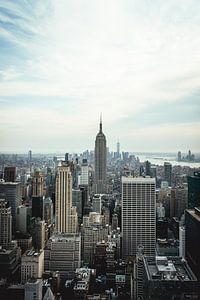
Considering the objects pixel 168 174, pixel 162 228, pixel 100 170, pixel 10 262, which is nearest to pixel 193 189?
pixel 168 174

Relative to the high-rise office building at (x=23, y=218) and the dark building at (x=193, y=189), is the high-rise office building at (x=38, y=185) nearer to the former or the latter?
the high-rise office building at (x=23, y=218)

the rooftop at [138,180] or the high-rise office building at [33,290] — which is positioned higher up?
the rooftop at [138,180]

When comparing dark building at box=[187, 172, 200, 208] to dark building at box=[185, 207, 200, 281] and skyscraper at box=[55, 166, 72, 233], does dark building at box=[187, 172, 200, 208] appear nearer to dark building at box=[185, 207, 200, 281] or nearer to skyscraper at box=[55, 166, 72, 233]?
dark building at box=[185, 207, 200, 281]

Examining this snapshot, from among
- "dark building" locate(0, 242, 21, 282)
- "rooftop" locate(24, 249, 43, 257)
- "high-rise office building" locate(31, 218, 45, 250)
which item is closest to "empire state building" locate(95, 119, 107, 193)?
"high-rise office building" locate(31, 218, 45, 250)

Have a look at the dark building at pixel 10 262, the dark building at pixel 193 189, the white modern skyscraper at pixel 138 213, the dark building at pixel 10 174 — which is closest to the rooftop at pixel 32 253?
the dark building at pixel 10 262

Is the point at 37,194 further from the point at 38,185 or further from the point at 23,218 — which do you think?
the point at 23,218

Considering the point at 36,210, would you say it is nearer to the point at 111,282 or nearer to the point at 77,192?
the point at 77,192

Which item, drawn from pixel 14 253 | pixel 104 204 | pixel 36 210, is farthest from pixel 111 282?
pixel 104 204
